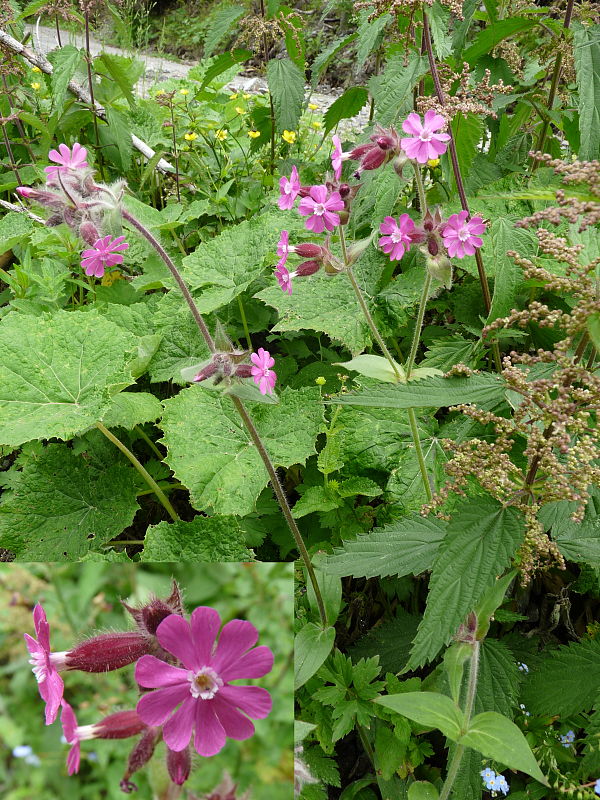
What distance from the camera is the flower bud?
2.09ft

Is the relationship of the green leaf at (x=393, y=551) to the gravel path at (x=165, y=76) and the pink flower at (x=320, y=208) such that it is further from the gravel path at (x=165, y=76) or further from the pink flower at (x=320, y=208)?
the gravel path at (x=165, y=76)

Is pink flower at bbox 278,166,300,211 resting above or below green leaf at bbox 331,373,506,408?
above

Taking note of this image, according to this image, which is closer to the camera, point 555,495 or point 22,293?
point 555,495

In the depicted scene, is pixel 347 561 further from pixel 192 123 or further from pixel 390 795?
pixel 192 123

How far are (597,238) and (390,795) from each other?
4.51 feet

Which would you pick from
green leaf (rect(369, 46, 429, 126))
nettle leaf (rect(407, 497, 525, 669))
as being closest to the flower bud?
nettle leaf (rect(407, 497, 525, 669))

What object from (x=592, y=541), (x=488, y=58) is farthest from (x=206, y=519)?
(x=488, y=58)

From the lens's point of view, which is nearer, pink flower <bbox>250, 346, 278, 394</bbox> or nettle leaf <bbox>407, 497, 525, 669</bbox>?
nettle leaf <bbox>407, 497, 525, 669</bbox>

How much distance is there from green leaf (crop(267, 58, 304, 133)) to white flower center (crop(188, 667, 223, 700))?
8.49 feet

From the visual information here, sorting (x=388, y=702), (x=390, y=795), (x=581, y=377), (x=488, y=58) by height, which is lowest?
(x=390, y=795)

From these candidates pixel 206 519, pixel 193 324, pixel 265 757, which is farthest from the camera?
pixel 193 324

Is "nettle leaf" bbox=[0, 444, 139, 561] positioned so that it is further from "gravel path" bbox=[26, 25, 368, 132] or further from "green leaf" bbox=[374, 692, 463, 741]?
"gravel path" bbox=[26, 25, 368, 132]

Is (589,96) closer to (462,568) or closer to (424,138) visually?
(424,138)

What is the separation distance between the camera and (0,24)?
3355 mm
